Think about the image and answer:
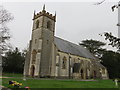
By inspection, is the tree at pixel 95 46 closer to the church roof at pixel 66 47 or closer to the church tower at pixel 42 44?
the church roof at pixel 66 47

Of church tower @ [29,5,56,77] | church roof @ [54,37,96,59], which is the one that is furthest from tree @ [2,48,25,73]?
church roof @ [54,37,96,59]

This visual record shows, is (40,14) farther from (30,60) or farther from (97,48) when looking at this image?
(97,48)

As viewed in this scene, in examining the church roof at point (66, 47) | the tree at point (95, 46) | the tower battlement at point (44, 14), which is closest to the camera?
the tower battlement at point (44, 14)

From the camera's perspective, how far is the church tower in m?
34.5

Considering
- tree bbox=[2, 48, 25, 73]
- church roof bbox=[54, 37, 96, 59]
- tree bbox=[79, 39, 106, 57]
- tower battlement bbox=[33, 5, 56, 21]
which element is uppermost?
tower battlement bbox=[33, 5, 56, 21]

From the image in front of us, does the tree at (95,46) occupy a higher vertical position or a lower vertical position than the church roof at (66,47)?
higher

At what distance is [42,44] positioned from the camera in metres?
35.8

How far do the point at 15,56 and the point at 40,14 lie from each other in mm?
22375

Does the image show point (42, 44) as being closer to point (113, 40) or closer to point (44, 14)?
point (44, 14)

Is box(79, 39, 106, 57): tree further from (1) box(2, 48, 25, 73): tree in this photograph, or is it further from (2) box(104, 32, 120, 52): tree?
(2) box(104, 32, 120, 52): tree

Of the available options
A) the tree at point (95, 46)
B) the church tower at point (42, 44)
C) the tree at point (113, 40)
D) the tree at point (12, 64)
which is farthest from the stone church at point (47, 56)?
the tree at point (113, 40)

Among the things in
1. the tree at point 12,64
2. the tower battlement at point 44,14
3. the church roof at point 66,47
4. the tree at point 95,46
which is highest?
the tower battlement at point 44,14

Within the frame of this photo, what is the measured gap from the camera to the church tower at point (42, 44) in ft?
113

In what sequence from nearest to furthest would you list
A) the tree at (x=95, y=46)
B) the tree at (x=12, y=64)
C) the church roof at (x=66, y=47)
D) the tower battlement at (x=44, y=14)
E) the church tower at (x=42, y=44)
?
the church tower at (x=42, y=44), the tower battlement at (x=44, y=14), the church roof at (x=66, y=47), the tree at (x=12, y=64), the tree at (x=95, y=46)
